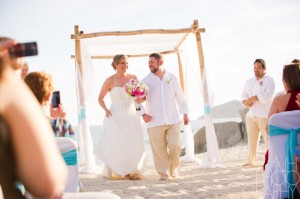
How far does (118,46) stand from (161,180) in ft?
13.5

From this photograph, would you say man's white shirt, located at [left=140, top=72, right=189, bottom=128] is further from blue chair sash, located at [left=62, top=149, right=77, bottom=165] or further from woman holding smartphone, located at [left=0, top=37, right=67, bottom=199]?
woman holding smartphone, located at [left=0, top=37, right=67, bottom=199]

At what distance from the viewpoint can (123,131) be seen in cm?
764

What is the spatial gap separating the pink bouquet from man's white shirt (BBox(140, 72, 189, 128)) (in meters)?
0.18

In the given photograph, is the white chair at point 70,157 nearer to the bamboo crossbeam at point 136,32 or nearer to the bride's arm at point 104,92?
the bride's arm at point 104,92

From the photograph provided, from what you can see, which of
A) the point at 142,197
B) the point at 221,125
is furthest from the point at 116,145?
the point at 221,125

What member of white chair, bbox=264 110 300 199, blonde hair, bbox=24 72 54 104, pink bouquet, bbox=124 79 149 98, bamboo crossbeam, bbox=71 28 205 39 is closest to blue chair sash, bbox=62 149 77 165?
blonde hair, bbox=24 72 54 104

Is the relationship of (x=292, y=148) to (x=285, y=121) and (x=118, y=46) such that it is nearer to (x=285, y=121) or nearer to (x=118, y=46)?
(x=285, y=121)

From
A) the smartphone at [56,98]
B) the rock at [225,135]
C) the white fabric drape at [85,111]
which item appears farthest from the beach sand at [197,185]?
the rock at [225,135]

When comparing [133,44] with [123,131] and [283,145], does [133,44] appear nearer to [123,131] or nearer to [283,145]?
[123,131]

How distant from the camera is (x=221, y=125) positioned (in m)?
17.5

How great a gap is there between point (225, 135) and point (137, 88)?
1131 cm

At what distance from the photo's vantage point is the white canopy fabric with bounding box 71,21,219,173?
28.7 ft

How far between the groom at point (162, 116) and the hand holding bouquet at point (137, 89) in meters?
0.14

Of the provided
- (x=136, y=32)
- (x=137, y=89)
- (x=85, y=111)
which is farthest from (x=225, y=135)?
(x=137, y=89)
